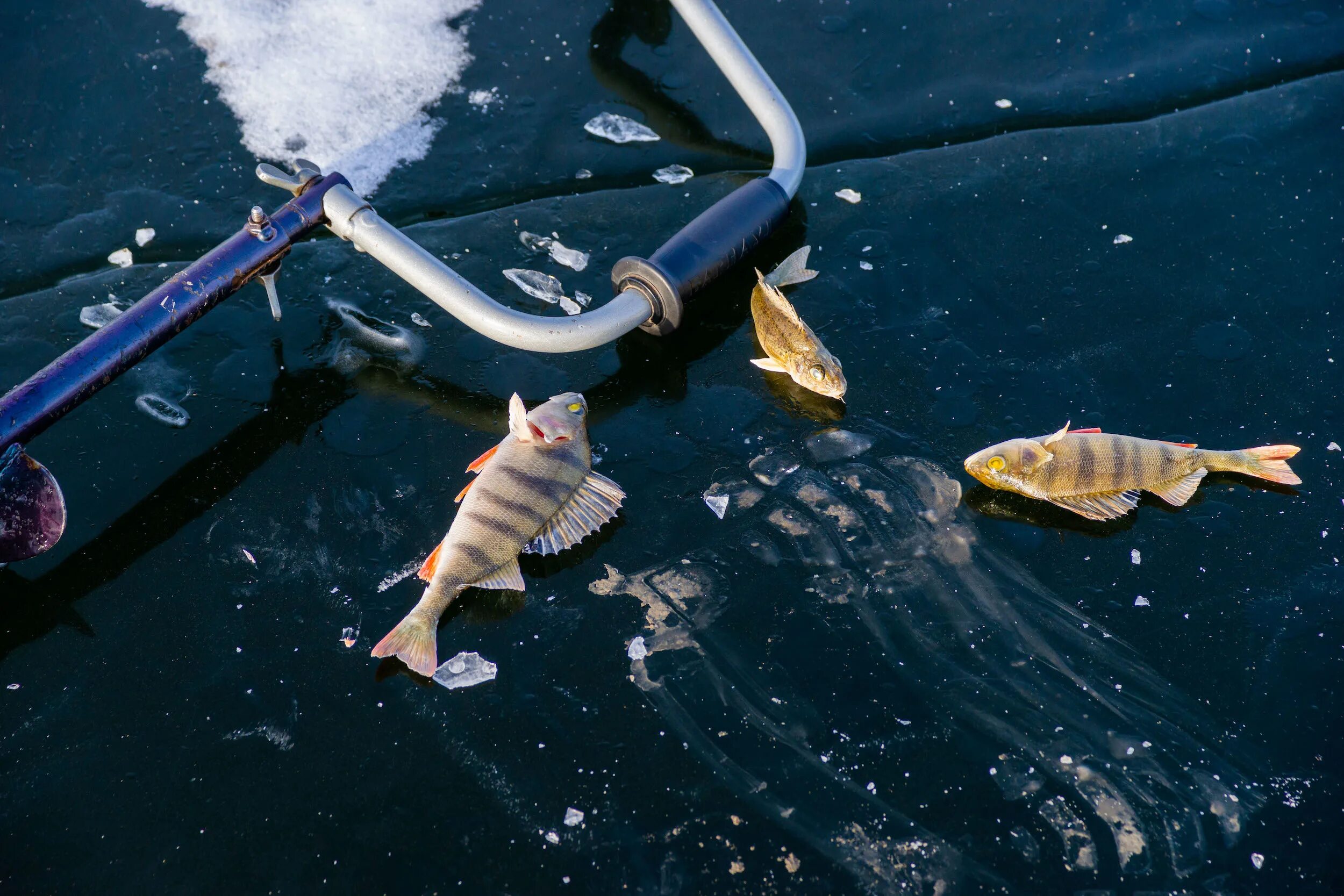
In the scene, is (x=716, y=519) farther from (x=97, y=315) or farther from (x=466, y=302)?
(x=97, y=315)

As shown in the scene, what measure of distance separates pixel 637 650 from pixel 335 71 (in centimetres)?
317

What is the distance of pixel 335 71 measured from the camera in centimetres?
455

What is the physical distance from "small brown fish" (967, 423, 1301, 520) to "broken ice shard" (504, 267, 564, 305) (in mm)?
1615

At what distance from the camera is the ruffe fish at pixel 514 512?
281 cm

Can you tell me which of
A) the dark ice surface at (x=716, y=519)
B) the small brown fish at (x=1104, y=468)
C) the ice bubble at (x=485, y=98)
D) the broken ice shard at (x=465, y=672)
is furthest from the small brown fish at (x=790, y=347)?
the ice bubble at (x=485, y=98)

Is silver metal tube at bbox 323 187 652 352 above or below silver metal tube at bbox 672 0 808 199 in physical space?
below

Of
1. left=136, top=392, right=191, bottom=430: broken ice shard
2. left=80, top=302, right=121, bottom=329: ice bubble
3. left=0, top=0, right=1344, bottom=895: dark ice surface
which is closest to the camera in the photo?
left=0, top=0, right=1344, bottom=895: dark ice surface

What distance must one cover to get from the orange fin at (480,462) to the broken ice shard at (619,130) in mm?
1807

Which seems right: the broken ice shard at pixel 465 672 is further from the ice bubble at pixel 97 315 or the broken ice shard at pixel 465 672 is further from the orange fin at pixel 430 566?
the ice bubble at pixel 97 315

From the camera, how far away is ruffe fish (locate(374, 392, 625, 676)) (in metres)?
2.81

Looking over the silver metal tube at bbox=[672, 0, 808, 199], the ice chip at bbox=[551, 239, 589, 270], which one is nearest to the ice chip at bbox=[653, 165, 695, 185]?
the silver metal tube at bbox=[672, 0, 808, 199]

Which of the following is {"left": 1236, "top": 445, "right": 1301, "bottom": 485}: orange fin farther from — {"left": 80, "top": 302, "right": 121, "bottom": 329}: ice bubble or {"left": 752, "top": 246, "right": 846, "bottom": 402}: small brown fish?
{"left": 80, "top": 302, "right": 121, "bottom": 329}: ice bubble

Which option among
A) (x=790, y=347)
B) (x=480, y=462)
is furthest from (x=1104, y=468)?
(x=480, y=462)

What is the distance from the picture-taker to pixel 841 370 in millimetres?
3539
